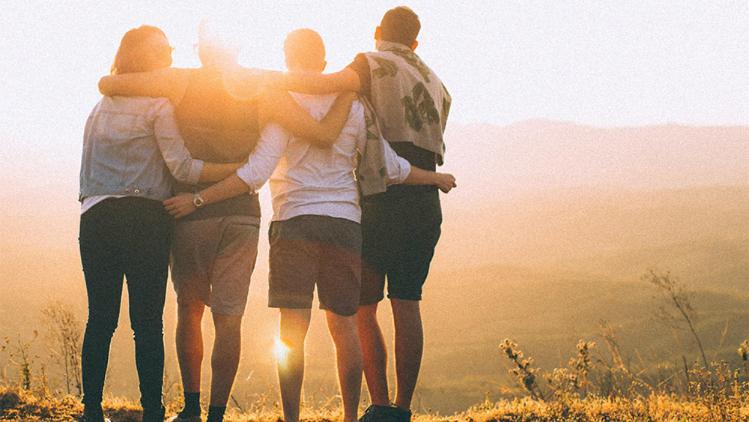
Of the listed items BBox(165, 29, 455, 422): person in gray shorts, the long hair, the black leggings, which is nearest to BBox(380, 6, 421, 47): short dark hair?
BBox(165, 29, 455, 422): person in gray shorts

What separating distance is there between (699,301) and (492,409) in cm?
3752

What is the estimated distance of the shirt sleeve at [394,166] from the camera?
4.11 m

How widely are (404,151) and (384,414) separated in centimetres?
154

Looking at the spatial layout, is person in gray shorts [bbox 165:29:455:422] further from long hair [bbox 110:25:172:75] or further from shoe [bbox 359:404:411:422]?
long hair [bbox 110:25:172:75]

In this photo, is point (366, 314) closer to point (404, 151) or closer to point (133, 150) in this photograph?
point (404, 151)

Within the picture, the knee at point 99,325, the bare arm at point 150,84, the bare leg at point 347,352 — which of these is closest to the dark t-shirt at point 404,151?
the bare leg at point 347,352

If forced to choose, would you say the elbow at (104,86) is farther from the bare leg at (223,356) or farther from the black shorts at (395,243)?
the black shorts at (395,243)

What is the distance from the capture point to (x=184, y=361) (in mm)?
4293

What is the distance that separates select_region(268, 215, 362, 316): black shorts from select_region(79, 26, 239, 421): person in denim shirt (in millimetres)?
536

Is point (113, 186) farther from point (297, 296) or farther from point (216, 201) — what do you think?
point (297, 296)

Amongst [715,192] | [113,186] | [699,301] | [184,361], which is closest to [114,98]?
[113,186]

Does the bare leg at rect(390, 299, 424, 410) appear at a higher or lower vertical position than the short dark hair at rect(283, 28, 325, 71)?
lower

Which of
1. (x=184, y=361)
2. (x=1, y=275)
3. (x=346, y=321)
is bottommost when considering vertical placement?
(x=1, y=275)

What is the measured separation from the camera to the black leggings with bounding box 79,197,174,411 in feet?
12.5
